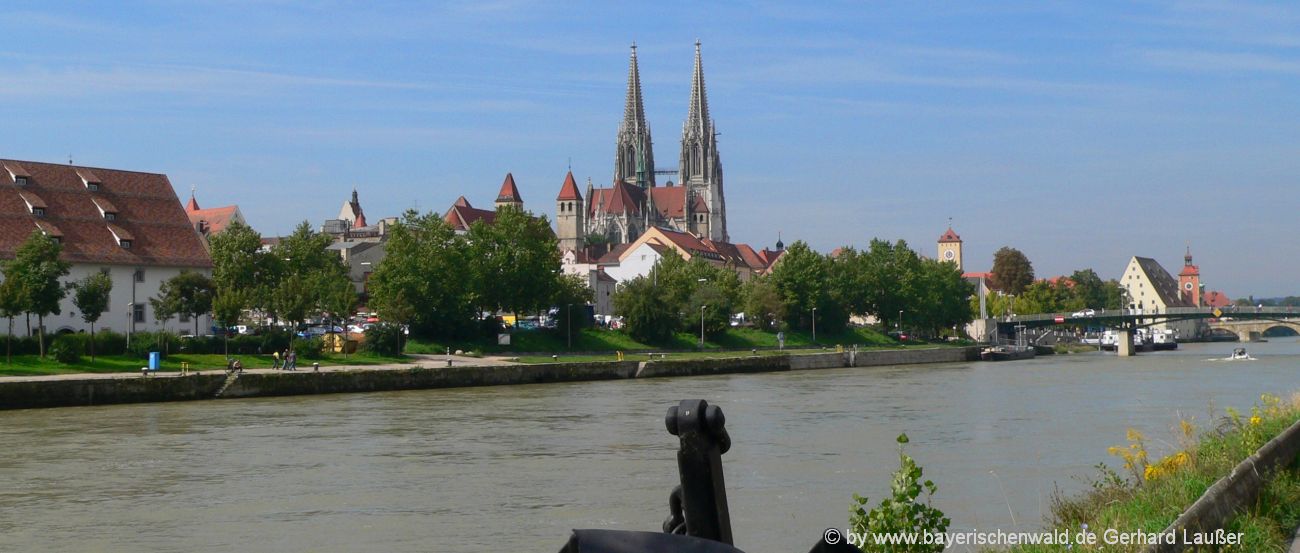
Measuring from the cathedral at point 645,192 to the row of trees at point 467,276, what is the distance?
86266mm

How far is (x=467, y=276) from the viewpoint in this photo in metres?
71.7

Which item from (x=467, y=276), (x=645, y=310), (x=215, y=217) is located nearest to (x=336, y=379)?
(x=467, y=276)

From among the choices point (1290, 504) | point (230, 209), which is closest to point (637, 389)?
point (1290, 504)

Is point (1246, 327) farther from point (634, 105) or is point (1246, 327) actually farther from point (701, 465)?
point (701, 465)

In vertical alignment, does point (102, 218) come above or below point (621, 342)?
above

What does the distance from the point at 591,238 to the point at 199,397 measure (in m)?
125

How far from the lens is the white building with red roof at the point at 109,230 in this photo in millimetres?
57344

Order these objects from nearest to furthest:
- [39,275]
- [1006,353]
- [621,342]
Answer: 1. [39,275]
2. [621,342]
3. [1006,353]

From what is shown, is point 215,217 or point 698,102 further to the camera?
point 698,102

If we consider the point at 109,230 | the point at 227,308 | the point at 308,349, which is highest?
the point at 109,230

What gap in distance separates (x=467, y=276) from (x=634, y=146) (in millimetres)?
117169

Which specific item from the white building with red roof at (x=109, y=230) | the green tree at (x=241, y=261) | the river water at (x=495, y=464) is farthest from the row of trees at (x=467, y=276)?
the river water at (x=495, y=464)

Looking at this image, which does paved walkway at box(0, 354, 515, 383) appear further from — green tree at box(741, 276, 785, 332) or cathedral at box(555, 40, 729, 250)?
cathedral at box(555, 40, 729, 250)

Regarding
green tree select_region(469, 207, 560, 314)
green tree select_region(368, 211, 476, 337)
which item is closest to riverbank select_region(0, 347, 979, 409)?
green tree select_region(368, 211, 476, 337)
